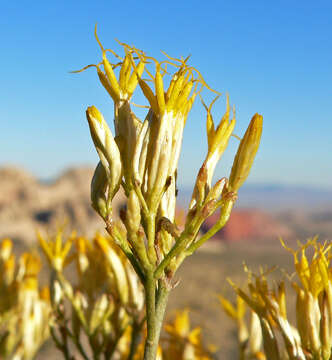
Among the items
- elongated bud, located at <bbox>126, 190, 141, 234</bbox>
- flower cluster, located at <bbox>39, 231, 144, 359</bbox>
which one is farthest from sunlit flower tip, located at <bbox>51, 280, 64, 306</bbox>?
elongated bud, located at <bbox>126, 190, 141, 234</bbox>

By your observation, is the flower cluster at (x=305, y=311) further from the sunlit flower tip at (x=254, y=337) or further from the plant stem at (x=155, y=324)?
the sunlit flower tip at (x=254, y=337)

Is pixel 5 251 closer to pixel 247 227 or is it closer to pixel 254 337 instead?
pixel 254 337

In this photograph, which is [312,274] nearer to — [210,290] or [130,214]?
[130,214]

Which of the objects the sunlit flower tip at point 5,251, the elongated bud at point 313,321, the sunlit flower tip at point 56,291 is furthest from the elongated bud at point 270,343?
the sunlit flower tip at point 5,251

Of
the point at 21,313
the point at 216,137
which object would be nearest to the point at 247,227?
the point at 21,313

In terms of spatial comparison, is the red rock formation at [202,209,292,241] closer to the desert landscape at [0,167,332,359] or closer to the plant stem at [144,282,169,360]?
the desert landscape at [0,167,332,359]

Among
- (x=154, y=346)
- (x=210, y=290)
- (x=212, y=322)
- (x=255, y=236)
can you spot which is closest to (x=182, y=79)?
(x=154, y=346)
